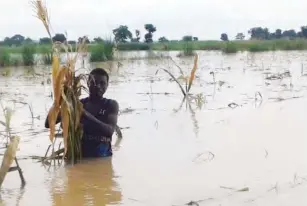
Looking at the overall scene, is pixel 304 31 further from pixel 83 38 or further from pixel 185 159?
pixel 83 38

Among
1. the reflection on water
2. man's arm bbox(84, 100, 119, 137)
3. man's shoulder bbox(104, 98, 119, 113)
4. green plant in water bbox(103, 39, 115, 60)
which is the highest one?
green plant in water bbox(103, 39, 115, 60)

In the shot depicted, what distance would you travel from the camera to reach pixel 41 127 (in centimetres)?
747

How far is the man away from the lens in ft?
17.4

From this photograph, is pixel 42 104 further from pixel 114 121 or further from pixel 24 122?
pixel 114 121

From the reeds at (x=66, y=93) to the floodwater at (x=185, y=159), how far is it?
378 millimetres

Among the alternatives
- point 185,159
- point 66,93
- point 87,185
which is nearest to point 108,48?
point 185,159

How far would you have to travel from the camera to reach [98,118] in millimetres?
5402

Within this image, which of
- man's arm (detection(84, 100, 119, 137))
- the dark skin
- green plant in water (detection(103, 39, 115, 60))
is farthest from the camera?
green plant in water (detection(103, 39, 115, 60))

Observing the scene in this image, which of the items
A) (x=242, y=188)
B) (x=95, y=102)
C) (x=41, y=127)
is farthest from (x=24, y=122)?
(x=242, y=188)

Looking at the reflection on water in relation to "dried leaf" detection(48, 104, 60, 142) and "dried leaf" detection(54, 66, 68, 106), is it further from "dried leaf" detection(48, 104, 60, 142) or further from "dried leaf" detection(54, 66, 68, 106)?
"dried leaf" detection(54, 66, 68, 106)

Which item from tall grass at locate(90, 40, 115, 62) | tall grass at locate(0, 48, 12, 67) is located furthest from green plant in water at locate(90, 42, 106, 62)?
tall grass at locate(0, 48, 12, 67)

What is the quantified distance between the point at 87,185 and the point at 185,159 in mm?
1205

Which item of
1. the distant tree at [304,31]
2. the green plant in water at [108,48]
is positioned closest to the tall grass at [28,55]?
the green plant in water at [108,48]

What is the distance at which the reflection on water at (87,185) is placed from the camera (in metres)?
4.14
